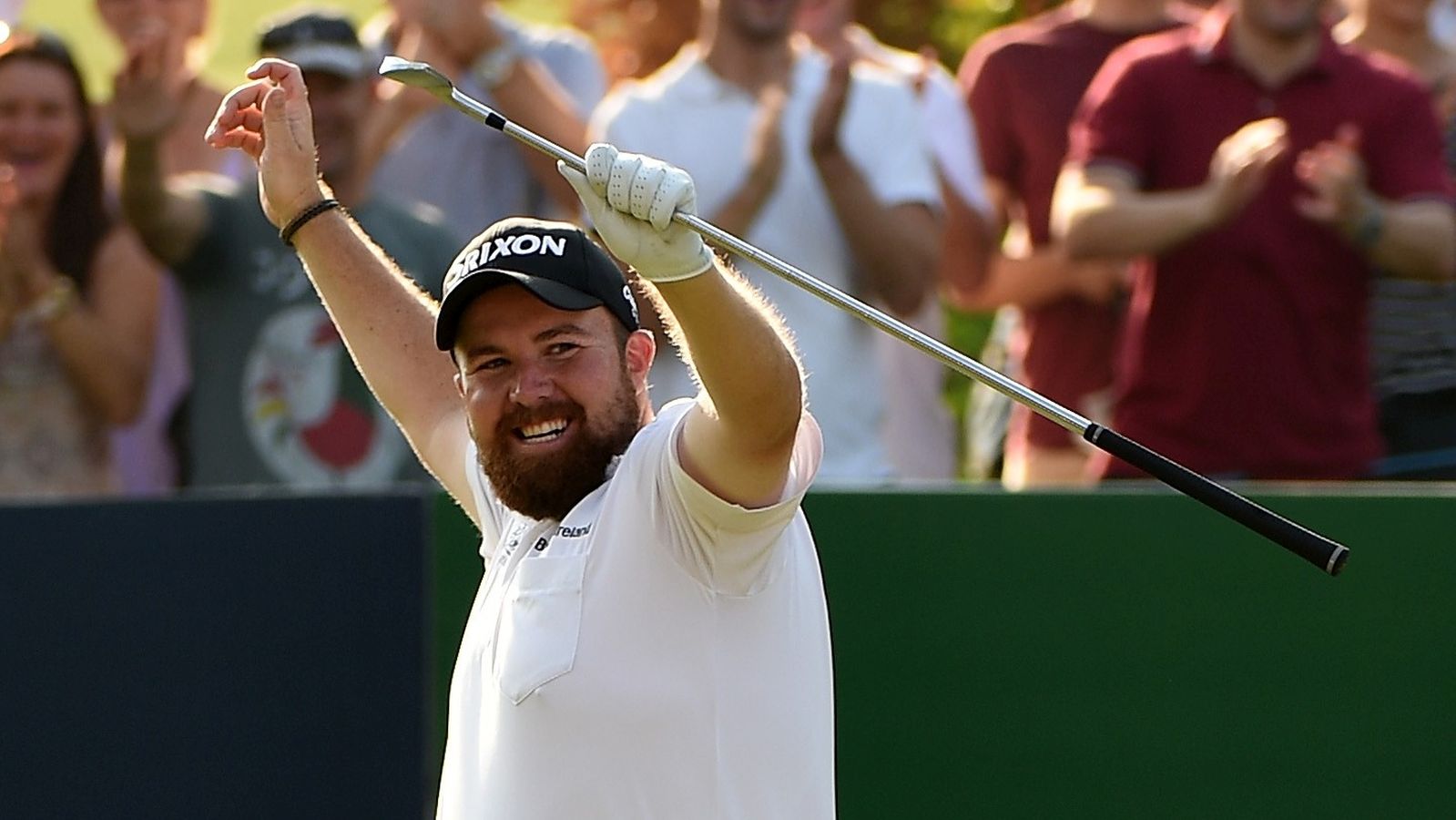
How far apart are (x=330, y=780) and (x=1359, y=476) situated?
258 centimetres

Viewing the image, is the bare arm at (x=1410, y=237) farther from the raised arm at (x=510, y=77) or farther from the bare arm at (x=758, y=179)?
the raised arm at (x=510, y=77)

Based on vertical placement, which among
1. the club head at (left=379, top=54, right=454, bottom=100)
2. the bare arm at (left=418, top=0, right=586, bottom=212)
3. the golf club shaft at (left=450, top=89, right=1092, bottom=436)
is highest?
the bare arm at (left=418, top=0, right=586, bottom=212)

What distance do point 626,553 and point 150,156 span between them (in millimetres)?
3277

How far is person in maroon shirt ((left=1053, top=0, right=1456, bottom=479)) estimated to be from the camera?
619cm

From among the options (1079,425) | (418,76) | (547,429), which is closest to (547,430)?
(547,429)

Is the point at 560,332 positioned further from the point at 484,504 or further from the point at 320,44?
the point at 320,44

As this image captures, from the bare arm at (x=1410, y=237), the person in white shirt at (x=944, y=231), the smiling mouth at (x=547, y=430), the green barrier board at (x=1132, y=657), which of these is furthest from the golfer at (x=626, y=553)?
the person in white shirt at (x=944, y=231)

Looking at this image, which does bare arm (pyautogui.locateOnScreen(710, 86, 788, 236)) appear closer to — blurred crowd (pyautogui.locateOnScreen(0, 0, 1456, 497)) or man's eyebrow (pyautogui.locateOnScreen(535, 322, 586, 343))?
blurred crowd (pyautogui.locateOnScreen(0, 0, 1456, 497))

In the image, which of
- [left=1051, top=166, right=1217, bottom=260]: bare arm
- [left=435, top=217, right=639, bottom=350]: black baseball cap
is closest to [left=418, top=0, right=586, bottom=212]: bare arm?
Result: [left=1051, top=166, right=1217, bottom=260]: bare arm

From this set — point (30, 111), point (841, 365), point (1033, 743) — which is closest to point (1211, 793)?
point (1033, 743)

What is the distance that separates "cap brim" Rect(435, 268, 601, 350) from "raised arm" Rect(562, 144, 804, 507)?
33cm

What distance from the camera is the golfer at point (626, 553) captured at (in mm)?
3463

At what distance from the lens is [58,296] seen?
661cm

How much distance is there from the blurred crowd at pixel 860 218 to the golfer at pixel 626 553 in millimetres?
2563
